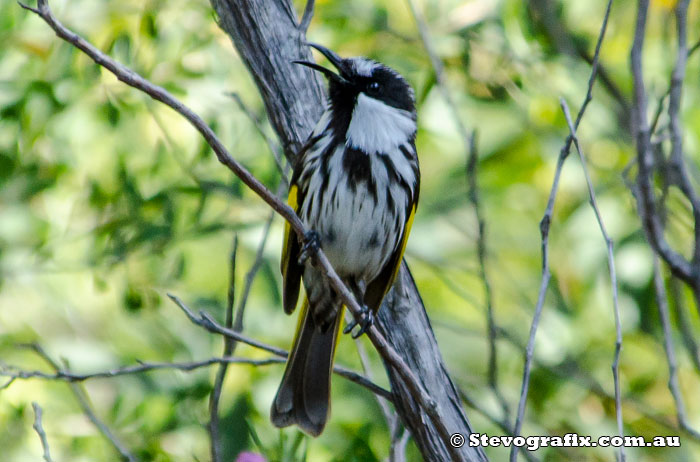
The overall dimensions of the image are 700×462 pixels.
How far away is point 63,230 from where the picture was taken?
4.02m

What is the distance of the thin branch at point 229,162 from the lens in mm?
2055

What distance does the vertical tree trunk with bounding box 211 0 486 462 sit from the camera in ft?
9.45

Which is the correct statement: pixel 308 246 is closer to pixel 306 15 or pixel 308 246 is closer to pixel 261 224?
pixel 306 15

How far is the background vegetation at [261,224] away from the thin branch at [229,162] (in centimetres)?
100

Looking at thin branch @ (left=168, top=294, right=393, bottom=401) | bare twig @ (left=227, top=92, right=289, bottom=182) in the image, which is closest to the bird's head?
bare twig @ (left=227, top=92, right=289, bottom=182)

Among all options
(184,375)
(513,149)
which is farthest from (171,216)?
(513,149)

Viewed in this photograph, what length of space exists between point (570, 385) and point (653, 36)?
7.66 ft

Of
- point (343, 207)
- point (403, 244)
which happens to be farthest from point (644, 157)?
point (343, 207)

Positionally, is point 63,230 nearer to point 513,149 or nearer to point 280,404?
point 280,404

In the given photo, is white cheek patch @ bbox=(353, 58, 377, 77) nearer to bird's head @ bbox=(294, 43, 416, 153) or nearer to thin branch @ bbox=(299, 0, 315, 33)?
bird's head @ bbox=(294, 43, 416, 153)

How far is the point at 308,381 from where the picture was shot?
3.31m

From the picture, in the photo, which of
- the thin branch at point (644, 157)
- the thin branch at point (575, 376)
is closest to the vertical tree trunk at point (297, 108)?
the thin branch at point (644, 157)

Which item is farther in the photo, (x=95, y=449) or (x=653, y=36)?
(x=653, y=36)

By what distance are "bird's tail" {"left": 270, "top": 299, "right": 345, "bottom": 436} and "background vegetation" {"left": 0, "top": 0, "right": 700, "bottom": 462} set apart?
156mm
